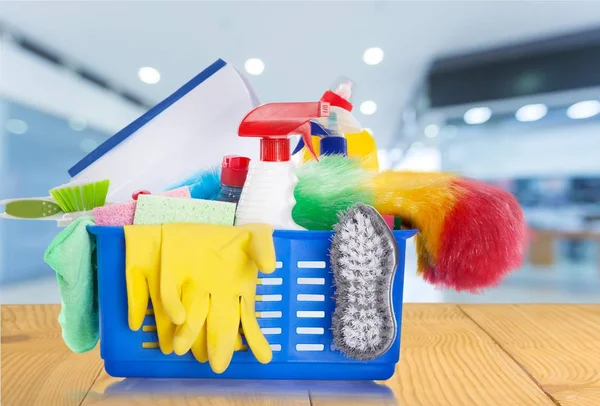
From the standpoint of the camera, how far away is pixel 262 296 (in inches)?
18.9

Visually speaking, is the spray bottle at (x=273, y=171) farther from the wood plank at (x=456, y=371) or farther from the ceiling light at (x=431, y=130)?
the ceiling light at (x=431, y=130)

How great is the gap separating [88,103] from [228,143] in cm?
280

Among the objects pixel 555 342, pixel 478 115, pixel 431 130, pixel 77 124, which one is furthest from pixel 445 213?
pixel 431 130

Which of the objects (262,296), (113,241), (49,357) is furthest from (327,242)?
(49,357)

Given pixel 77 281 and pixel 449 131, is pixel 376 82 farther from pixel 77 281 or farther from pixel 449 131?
pixel 77 281

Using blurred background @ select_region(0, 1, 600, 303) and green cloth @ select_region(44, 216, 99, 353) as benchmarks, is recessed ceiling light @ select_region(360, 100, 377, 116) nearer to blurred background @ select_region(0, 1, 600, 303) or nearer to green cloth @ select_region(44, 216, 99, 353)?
blurred background @ select_region(0, 1, 600, 303)

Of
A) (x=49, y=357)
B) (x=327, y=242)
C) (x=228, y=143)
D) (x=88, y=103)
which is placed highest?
(x=88, y=103)

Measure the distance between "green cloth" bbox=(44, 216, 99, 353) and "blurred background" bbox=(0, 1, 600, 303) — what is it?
37.4 inches

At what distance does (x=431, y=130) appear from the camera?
4.04 m

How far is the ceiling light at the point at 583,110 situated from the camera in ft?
11.8

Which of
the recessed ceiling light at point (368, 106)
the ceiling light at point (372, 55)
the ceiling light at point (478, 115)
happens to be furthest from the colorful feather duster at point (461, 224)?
Result: the ceiling light at point (478, 115)

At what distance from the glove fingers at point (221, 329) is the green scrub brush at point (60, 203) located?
0.52 ft

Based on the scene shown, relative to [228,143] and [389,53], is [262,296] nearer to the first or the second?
[228,143]

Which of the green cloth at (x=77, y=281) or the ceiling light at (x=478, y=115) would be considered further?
the ceiling light at (x=478, y=115)
